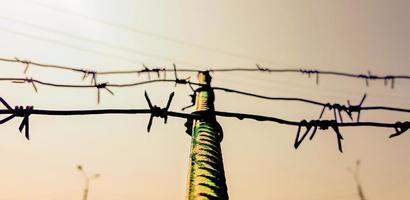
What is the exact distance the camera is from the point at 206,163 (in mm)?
3033

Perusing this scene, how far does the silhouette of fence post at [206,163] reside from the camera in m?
2.71

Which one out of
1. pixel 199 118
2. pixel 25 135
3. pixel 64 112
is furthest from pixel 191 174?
pixel 25 135

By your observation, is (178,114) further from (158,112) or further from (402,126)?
(402,126)

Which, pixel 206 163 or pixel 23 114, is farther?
pixel 206 163

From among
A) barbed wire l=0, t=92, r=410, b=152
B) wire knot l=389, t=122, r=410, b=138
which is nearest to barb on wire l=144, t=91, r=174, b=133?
barbed wire l=0, t=92, r=410, b=152

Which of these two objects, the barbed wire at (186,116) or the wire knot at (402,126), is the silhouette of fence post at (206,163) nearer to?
the barbed wire at (186,116)

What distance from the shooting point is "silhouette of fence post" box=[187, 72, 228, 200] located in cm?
271

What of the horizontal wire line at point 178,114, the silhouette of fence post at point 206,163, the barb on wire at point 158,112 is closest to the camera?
the horizontal wire line at point 178,114

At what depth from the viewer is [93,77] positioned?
5.94m

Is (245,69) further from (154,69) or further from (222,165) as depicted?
(222,165)

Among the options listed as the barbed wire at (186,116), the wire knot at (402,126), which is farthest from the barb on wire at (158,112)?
the wire knot at (402,126)

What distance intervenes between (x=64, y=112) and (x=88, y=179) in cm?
2815

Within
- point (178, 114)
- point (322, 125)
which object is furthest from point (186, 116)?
point (322, 125)

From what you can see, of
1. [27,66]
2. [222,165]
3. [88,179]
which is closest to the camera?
[222,165]
